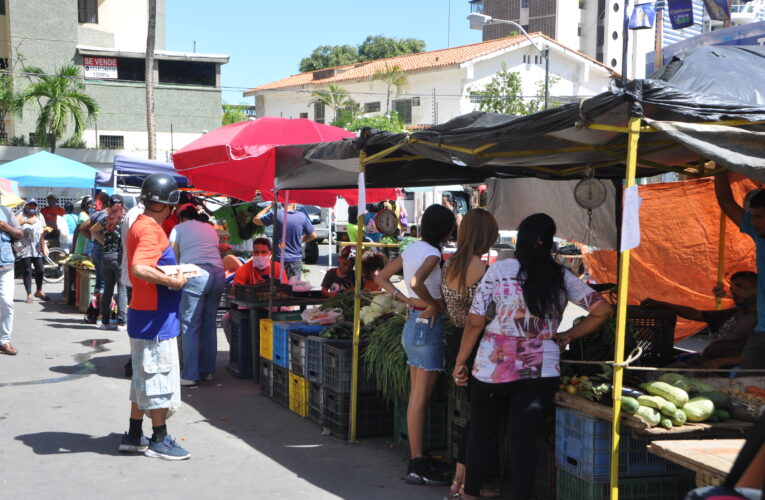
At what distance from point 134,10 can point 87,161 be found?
960 centimetres

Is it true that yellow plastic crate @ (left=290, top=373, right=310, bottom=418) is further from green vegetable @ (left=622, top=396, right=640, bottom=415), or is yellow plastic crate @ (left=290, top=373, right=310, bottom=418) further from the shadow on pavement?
green vegetable @ (left=622, top=396, right=640, bottom=415)

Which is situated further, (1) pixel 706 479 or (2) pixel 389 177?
(2) pixel 389 177

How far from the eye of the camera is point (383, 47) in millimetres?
72750

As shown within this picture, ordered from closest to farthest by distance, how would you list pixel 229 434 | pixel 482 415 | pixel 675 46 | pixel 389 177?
pixel 482 415 < pixel 229 434 < pixel 389 177 < pixel 675 46

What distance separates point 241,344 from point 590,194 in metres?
4.24

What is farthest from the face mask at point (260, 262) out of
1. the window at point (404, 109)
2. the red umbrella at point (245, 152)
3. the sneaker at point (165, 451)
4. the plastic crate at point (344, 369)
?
the window at point (404, 109)

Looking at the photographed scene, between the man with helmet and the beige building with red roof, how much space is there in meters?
36.6

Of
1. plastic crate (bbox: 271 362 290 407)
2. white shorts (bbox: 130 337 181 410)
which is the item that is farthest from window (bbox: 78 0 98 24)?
white shorts (bbox: 130 337 181 410)

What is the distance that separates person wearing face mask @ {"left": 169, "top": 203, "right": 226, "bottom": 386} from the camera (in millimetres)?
8555

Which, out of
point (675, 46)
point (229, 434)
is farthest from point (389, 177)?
point (675, 46)

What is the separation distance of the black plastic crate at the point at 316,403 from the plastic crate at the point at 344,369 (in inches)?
11.7

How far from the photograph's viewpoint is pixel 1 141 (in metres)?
37.5

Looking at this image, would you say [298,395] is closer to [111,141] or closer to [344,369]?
[344,369]

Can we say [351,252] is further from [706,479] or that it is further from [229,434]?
[706,479]
